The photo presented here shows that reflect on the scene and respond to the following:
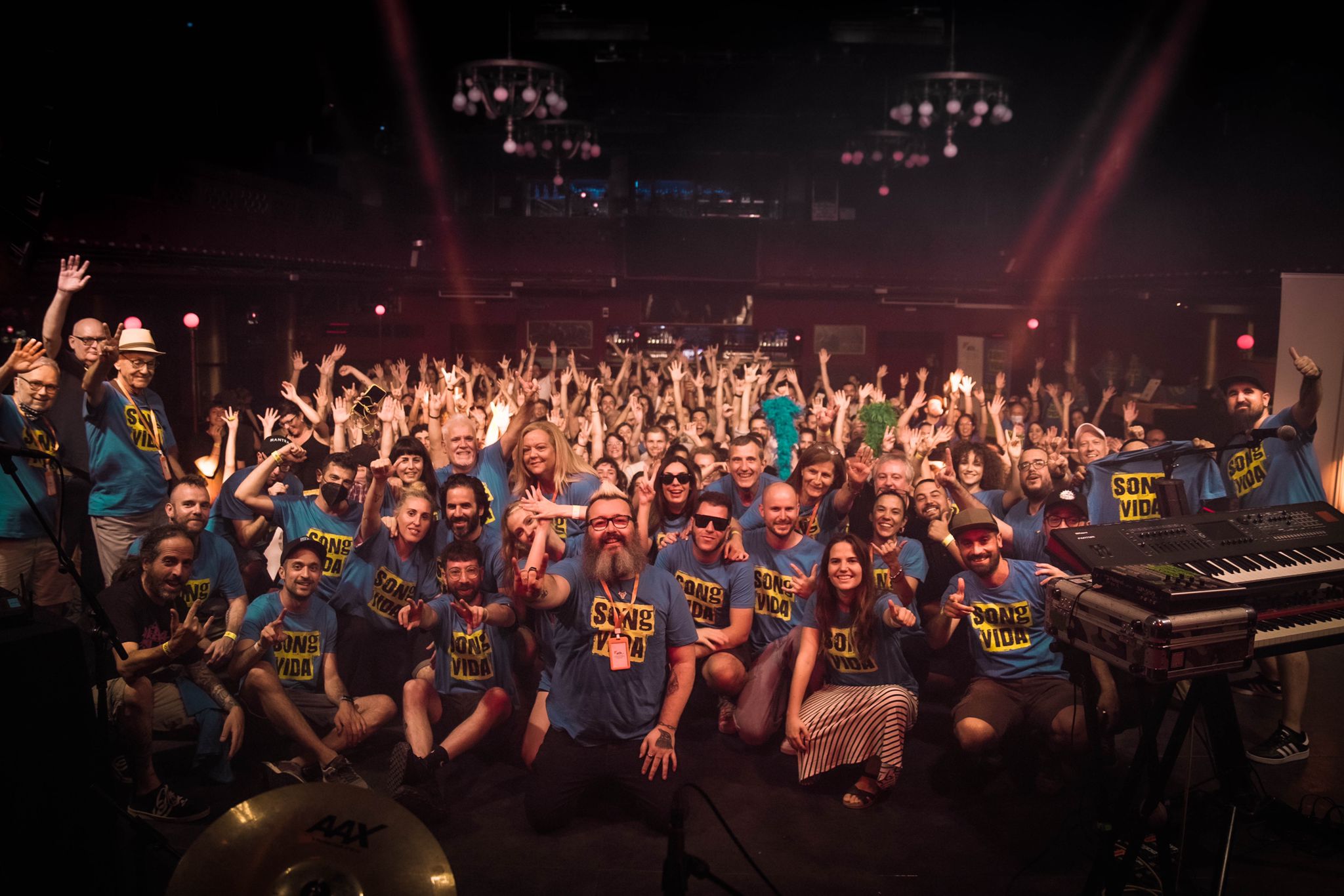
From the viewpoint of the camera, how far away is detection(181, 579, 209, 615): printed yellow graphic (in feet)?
12.0

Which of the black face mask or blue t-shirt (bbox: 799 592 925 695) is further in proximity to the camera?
the black face mask

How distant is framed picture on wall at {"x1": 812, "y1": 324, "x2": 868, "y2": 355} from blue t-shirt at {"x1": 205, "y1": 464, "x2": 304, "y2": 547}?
1209cm

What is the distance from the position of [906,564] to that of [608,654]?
58.3 inches

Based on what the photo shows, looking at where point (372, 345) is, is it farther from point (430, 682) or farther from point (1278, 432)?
point (1278, 432)

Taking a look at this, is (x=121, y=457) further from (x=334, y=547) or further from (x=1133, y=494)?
(x=1133, y=494)

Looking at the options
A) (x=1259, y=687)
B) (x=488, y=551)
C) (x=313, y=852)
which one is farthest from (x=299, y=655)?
(x=1259, y=687)

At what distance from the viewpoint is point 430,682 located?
12.0ft

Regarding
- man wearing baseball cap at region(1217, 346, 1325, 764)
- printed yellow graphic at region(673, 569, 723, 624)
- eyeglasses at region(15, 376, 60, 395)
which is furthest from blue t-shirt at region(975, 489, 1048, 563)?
eyeglasses at region(15, 376, 60, 395)

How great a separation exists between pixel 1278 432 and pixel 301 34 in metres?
8.87

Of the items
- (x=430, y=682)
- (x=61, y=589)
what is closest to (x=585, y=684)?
(x=430, y=682)

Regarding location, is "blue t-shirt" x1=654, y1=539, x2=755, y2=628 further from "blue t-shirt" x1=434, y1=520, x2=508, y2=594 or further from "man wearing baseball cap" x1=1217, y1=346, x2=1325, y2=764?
"man wearing baseball cap" x1=1217, y1=346, x2=1325, y2=764

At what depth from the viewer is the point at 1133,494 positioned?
14.3 feet

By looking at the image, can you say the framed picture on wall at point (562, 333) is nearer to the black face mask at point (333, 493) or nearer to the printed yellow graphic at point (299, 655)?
the black face mask at point (333, 493)

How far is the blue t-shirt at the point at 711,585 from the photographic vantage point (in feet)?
13.1
